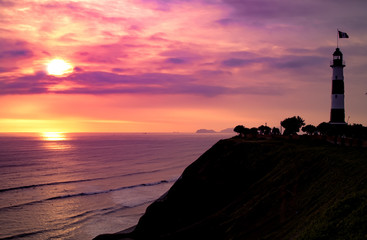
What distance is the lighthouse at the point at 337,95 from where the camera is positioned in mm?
61156

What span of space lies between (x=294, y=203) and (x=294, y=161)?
33.1 feet

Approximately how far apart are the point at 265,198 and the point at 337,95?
4303cm

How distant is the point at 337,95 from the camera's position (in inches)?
2414

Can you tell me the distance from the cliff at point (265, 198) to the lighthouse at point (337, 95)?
25258 millimetres

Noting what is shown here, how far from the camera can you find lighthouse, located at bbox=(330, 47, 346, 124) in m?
61.2

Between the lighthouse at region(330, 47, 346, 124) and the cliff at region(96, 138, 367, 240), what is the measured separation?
25258mm

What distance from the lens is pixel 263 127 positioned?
322 feet

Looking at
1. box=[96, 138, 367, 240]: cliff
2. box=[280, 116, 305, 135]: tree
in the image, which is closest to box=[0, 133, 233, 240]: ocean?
box=[96, 138, 367, 240]: cliff

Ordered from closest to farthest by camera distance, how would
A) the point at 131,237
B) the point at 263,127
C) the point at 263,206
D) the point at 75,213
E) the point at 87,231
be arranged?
A: the point at 263,206 < the point at 131,237 < the point at 87,231 < the point at 75,213 < the point at 263,127

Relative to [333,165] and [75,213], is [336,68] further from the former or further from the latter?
[75,213]

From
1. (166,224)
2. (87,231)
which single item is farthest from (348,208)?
(87,231)

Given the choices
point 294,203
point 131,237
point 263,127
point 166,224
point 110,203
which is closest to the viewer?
point 294,203

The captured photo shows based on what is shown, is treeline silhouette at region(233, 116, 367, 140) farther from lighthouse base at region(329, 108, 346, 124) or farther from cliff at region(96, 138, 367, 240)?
cliff at region(96, 138, 367, 240)

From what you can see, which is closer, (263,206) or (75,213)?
(263,206)
